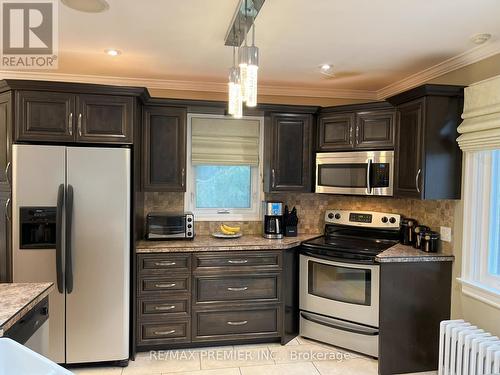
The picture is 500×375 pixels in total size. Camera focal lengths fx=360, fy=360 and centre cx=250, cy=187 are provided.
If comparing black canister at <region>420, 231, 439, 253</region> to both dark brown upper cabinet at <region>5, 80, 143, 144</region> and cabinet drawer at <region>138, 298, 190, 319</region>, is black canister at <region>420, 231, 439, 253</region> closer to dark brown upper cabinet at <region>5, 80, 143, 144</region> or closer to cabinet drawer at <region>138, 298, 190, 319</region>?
cabinet drawer at <region>138, 298, 190, 319</region>

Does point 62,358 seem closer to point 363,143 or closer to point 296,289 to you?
point 296,289

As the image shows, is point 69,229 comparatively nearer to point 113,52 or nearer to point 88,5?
point 113,52

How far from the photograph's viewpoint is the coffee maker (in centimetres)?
358

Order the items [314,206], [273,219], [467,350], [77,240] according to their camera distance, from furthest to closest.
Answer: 1. [314,206]
2. [273,219]
3. [77,240]
4. [467,350]

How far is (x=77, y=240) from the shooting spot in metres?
2.80

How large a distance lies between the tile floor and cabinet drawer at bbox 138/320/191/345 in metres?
0.13

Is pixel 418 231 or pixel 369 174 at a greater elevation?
pixel 369 174

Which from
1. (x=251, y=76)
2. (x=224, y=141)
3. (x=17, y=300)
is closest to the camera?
(x=251, y=76)

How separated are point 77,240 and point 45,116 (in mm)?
995

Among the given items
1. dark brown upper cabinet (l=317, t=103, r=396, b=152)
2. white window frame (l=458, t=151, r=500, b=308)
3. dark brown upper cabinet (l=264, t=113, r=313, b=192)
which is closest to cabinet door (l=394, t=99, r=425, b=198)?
dark brown upper cabinet (l=317, t=103, r=396, b=152)

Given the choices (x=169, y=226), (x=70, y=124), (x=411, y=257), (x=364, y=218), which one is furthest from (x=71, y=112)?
(x=411, y=257)

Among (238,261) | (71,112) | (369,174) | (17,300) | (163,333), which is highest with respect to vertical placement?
(71,112)

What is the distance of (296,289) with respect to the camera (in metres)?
3.44

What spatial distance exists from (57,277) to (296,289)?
2.06 meters
